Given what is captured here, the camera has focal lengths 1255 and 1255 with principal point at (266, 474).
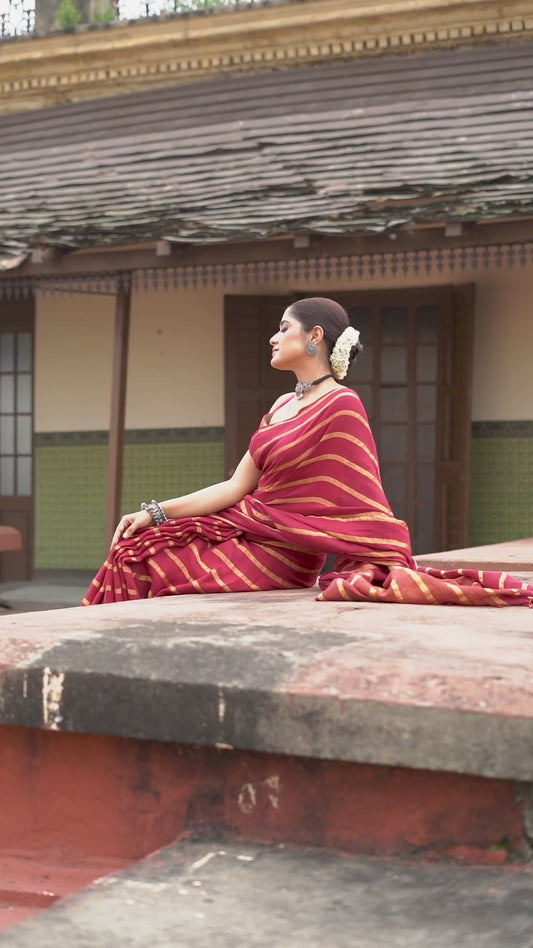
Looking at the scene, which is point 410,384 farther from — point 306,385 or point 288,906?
point 288,906

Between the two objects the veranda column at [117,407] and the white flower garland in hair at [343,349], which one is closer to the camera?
the white flower garland in hair at [343,349]

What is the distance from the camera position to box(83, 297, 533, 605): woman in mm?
4164

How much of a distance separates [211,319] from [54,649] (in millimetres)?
7889

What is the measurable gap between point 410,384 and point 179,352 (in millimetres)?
2049

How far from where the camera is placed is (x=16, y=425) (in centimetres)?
1126

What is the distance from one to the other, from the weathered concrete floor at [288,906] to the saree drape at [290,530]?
1902mm

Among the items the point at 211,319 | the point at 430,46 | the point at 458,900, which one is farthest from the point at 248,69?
the point at 458,900

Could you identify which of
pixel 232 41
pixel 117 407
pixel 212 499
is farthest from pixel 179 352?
pixel 212 499

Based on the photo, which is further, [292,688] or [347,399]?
[347,399]

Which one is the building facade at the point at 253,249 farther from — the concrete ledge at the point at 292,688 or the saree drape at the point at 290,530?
the concrete ledge at the point at 292,688

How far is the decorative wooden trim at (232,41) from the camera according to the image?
10.2 m

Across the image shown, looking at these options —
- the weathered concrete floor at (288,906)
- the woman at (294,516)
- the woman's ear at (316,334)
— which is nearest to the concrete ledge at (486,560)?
the woman at (294,516)

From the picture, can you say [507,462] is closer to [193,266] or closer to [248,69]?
[193,266]

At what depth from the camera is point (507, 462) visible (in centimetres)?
941
